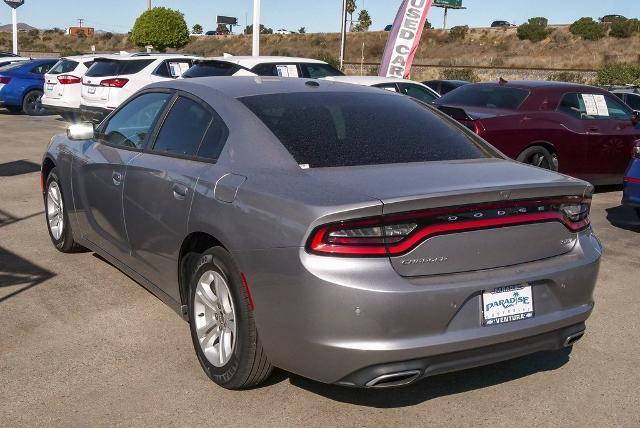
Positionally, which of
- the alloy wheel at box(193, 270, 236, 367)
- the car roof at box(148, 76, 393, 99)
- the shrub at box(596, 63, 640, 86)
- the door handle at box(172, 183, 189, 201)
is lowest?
the shrub at box(596, 63, 640, 86)

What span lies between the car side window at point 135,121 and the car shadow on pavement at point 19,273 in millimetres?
1160

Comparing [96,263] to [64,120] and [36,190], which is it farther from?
[64,120]

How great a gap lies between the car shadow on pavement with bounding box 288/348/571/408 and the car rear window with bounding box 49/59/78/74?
52.6ft

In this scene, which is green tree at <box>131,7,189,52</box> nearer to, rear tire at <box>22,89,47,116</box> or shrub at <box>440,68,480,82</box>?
shrub at <box>440,68,480,82</box>

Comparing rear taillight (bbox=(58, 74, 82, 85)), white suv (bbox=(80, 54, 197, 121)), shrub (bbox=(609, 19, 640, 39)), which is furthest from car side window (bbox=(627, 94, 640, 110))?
shrub (bbox=(609, 19, 640, 39))

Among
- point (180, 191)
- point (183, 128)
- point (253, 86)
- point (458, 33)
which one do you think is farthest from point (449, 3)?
point (180, 191)

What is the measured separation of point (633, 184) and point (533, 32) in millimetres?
70755

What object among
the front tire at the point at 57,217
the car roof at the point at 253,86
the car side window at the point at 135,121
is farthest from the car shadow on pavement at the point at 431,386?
the front tire at the point at 57,217

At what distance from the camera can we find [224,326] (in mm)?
4070

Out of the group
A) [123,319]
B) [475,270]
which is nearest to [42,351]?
[123,319]

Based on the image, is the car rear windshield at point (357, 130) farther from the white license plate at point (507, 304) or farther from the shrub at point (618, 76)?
the shrub at point (618, 76)

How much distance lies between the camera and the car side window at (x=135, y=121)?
517 cm

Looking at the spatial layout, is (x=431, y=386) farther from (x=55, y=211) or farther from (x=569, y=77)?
(x=569, y=77)

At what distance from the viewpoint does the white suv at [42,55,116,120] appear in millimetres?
17797
